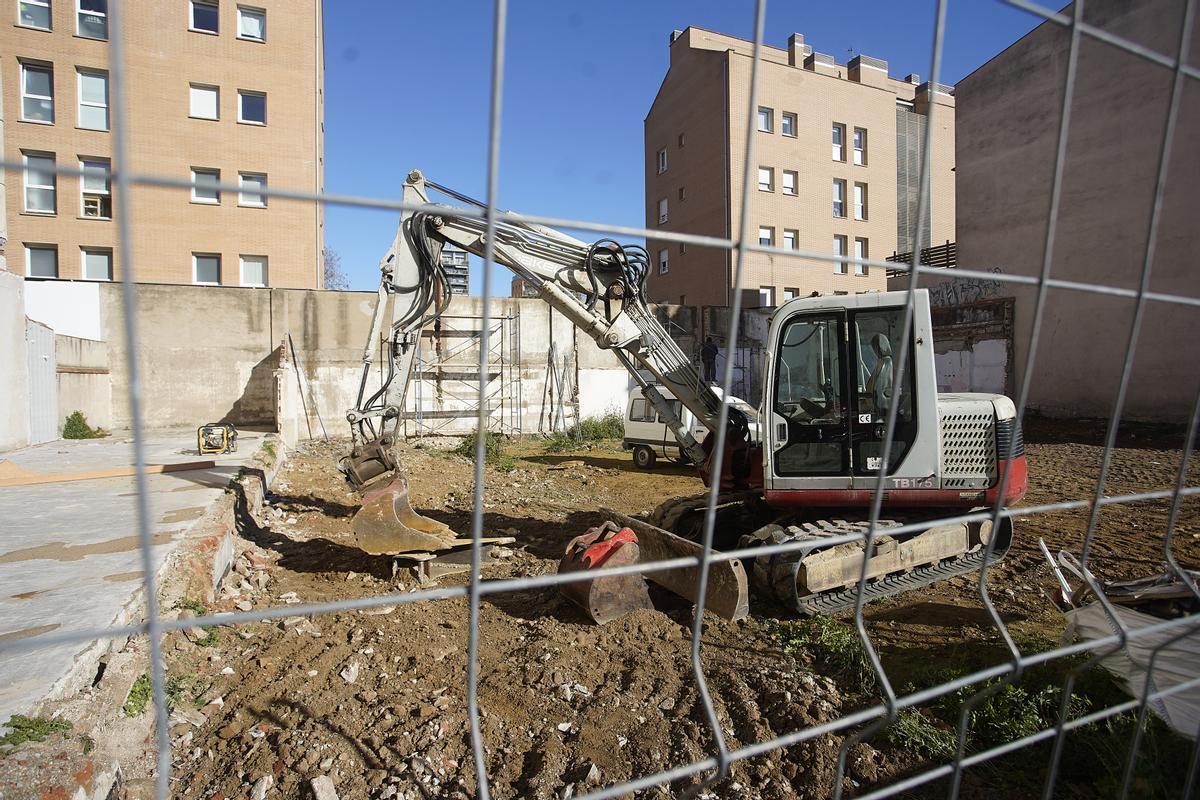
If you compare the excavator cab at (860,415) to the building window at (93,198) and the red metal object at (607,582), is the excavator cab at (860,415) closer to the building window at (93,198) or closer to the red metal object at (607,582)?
the red metal object at (607,582)

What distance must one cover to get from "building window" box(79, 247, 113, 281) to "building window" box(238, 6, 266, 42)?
8.13 metres

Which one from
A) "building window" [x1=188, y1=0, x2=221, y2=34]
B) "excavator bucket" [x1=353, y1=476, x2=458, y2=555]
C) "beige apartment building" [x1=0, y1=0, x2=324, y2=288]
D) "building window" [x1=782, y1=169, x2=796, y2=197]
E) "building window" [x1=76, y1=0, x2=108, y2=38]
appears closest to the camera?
"excavator bucket" [x1=353, y1=476, x2=458, y2=555]

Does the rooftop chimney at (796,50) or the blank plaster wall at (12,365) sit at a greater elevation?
the rooftop chimney at (796,50)

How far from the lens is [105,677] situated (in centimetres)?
294

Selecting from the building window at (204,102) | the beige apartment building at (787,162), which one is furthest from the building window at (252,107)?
the beige apartment building at (787,162)

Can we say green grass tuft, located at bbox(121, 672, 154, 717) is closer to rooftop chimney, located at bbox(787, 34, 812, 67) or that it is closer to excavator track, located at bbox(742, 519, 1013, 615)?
excavator track, located at bbox(742, 519, 1013, 615)

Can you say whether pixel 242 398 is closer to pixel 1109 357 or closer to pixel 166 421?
pixel 166 421

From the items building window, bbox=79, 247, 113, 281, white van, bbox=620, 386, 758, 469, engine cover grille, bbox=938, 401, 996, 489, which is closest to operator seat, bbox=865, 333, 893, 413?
engine cover grille, bbox=938, 401, 996, 489

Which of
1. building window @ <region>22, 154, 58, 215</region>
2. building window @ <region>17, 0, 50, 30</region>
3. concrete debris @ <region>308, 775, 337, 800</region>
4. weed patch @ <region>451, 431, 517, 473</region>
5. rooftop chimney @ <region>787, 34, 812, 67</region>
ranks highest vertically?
rooftop chimney @ <region>787, 34, 812, 67</region>

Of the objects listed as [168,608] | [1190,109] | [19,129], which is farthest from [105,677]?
[19,129]

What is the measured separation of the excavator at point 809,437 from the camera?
505 centimetres

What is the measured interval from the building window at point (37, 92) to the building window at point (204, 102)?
12.4 ft

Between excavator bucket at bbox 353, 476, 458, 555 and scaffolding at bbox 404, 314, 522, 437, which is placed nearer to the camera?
excavator bucket at bbox 353, 476, 458, 555

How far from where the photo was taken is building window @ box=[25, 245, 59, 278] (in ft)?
62.5
